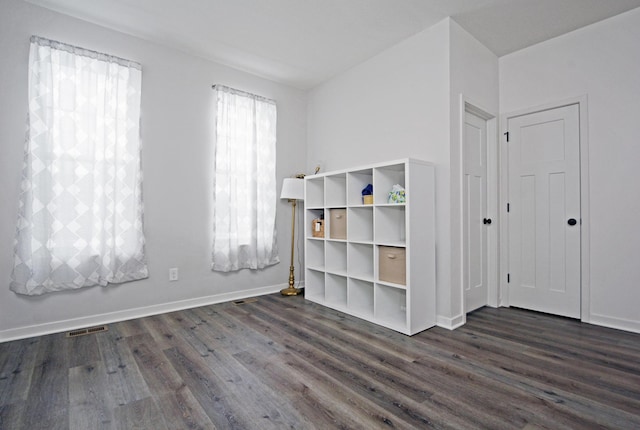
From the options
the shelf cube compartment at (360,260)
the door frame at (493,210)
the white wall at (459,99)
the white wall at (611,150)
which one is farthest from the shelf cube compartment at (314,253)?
the white wall at (611,150)

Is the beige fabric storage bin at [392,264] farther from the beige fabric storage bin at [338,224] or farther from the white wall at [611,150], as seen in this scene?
the white wall at [611,150]

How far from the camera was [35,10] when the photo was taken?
2.66 m

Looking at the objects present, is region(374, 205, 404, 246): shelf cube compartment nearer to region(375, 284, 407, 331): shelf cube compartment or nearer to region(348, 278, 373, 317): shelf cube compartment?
region(375, 284, 407, 331): shelf cube compartment

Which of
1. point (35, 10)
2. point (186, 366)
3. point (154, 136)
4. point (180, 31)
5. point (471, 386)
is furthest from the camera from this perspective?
point (154, 136)

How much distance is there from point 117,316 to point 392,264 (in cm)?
258

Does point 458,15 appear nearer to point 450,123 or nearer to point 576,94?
point 450,123

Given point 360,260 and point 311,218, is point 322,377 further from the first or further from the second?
point 311,218

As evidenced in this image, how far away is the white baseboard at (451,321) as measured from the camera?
278 cm

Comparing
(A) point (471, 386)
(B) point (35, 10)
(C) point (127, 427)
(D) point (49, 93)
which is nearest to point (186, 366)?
(C) point (127, 427)

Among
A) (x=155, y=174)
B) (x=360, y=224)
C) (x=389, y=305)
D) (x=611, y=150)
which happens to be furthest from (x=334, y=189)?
(x=611, y=150)

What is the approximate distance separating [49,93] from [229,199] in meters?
1.78

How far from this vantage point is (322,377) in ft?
6.39

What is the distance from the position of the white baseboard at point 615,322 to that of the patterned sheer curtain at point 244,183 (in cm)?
327

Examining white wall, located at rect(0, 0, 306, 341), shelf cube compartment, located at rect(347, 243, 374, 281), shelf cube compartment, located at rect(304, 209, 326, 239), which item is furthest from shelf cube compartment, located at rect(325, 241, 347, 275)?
white wall, located at rect(0, 0, 306, 341)
